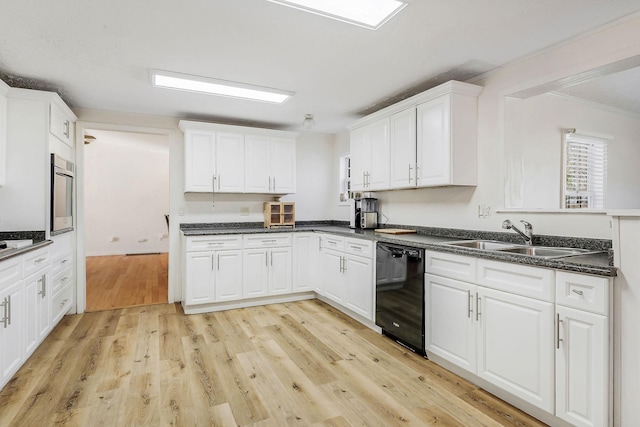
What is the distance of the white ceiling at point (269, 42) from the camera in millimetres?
1965

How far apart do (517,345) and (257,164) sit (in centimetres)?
344

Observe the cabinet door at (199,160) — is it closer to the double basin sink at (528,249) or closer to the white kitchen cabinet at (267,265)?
the white kitchen cabinet at (267,265)

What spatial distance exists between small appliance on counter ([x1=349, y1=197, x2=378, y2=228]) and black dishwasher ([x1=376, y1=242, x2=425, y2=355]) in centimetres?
107

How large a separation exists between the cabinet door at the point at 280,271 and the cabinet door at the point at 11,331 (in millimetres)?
2294

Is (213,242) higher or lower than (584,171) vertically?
lower

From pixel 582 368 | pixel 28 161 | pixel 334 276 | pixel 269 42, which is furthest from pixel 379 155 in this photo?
pixel 28 161

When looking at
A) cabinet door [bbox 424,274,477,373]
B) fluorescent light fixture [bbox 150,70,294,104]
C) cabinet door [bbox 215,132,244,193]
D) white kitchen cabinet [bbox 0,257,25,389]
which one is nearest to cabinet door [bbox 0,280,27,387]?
white kitchen cabinet [bbox 0,257,25,389]

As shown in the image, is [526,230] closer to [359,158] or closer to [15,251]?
[359,158]

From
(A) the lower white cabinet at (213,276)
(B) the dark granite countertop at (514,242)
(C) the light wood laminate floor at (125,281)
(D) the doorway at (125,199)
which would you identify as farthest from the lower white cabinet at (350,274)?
(D) the doorway at (125,199)

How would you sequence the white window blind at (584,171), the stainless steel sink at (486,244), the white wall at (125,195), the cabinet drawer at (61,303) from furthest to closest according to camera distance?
the white wall at (125,195), the white window blind at (584,171), the cabinet drawer at (61,303), the stainless steel sink at (486,244)

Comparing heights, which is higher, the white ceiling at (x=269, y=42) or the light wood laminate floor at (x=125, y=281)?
the white ceiling at (x=269, y=42)

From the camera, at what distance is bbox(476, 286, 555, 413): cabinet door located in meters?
1.86

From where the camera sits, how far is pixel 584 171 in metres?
3.61

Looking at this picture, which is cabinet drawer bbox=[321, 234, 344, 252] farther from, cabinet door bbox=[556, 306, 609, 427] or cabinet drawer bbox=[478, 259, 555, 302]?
cabinet door bbox=[556, 306, 609, 427]
